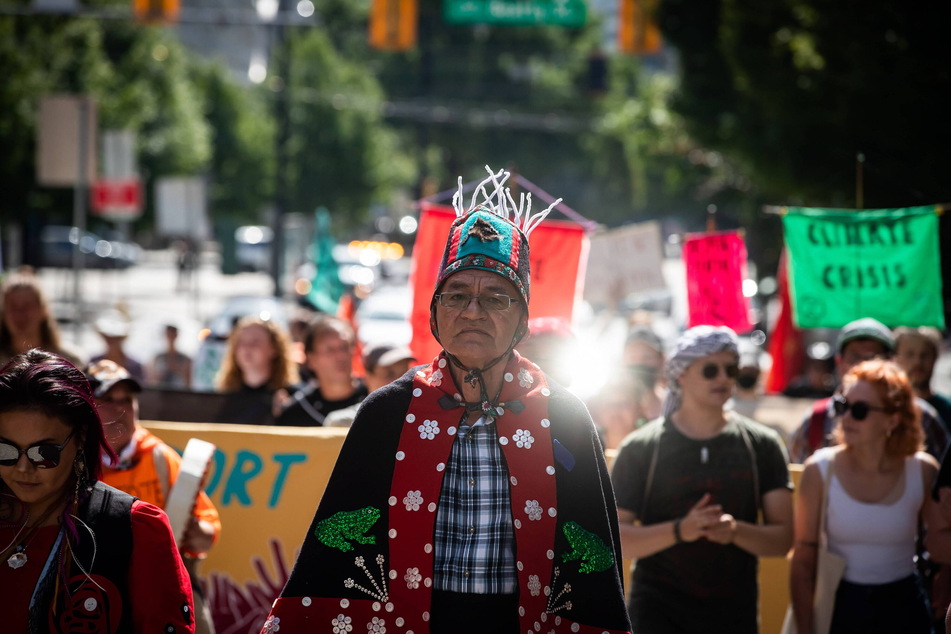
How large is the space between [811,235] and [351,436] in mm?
4845

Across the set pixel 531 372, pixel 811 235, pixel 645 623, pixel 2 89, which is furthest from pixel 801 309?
pixel 2 89

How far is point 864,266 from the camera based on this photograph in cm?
707

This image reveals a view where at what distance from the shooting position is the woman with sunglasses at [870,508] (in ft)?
14.6

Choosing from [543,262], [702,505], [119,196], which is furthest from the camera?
[119,196]

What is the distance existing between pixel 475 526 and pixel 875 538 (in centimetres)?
218

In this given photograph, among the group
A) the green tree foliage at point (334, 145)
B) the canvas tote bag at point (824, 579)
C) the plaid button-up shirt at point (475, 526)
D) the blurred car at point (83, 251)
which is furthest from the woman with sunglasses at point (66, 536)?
the green tree foliage at point (334, 145)

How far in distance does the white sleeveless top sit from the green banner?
103 inches

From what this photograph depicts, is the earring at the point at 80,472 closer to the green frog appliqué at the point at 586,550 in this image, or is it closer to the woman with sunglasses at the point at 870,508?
the green frog appliqué at the point at 586,550

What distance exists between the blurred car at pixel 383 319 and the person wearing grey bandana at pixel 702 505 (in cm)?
1469

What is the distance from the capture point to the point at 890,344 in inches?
238

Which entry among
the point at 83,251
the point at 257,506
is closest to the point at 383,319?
the point at 257,506

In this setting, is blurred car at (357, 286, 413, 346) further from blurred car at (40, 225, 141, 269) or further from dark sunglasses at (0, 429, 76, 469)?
blurred car at (40, 225, 141, 269)

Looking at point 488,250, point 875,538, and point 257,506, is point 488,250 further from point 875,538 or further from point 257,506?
point 257,506

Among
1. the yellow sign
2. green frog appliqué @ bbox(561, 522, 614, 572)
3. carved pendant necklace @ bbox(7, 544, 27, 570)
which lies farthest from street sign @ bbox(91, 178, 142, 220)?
green frog appliqué @ bbox(561, 522, 614, 572)
